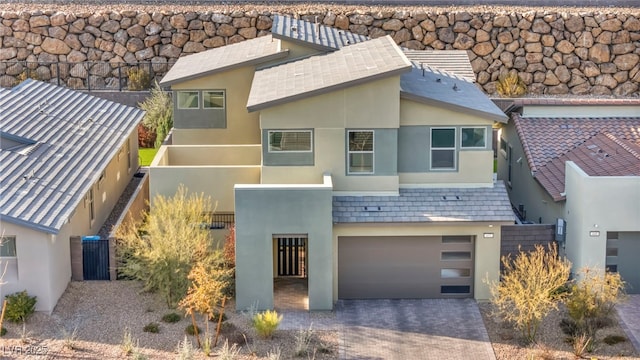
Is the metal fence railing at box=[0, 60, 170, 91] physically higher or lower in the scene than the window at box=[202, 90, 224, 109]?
higher

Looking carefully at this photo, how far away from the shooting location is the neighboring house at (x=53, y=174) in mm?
24750

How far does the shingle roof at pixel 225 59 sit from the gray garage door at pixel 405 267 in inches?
337

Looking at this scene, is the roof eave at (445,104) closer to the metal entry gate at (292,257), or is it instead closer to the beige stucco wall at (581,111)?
the metal entry gate at (292,257)

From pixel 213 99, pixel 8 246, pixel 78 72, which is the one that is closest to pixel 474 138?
pixel 213 99

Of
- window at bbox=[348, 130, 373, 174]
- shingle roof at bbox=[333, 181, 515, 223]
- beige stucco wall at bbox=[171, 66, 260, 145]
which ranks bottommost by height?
shingle roof at bbox=[333, 181, 515, 223]

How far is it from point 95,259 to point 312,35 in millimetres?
10980

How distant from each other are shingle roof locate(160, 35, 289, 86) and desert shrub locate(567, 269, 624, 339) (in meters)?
12.8

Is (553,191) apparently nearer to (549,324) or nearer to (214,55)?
(549,324)

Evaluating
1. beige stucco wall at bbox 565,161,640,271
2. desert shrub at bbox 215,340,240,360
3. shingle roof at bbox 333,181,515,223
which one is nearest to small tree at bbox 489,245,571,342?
beige stucco wall at bbox 565,161,640,271

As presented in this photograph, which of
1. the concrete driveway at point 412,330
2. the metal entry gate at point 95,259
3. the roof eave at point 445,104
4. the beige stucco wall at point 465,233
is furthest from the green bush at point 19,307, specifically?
the roof eave at point 445,104

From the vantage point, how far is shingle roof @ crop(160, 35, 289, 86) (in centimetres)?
3278

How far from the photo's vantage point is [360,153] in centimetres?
2734

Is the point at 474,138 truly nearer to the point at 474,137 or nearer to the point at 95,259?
the point at 474,137

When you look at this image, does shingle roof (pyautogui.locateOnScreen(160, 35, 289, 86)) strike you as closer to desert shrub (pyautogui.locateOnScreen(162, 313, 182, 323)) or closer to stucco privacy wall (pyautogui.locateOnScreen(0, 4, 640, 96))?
stucco privacy wall (pyautogui.locateOnScreen(0, 4, 640, 96))
